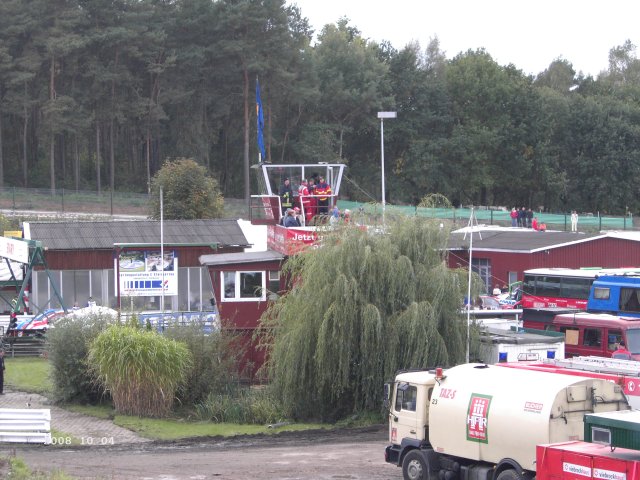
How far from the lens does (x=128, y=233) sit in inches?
1854

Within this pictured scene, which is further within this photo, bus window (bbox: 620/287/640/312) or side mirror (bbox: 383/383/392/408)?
bus window (bbox: 620/287/640/312)

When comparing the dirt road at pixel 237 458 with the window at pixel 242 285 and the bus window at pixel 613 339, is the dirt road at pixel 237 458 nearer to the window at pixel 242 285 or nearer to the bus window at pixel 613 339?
the window at pixel 242 285

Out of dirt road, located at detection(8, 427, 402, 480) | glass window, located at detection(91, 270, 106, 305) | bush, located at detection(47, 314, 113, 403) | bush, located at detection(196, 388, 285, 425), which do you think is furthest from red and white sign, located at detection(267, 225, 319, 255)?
glass window, located at detection(91, 270, 106, 305)

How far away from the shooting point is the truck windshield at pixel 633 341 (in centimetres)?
2912

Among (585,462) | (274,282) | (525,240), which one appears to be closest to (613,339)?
(274,282)

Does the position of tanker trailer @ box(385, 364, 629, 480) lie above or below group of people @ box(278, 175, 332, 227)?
below

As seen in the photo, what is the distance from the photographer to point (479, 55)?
317 ft

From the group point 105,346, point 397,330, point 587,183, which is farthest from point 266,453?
point 587,183

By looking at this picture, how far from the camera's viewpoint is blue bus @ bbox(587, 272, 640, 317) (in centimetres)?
3547

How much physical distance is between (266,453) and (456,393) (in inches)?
235

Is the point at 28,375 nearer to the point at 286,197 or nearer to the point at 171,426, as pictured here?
the point at 171,426

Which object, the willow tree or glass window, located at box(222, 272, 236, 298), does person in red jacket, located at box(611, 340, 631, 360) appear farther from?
glass window, located at box(222, 272, 236, 298)

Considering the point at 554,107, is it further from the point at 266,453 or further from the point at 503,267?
the point at 266,453

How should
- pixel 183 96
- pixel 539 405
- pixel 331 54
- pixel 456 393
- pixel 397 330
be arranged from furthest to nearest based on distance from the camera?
pixel 331 54 < pixel 183 96 < pixel 397 330 < pixel 456 393 < pixel 539 405
